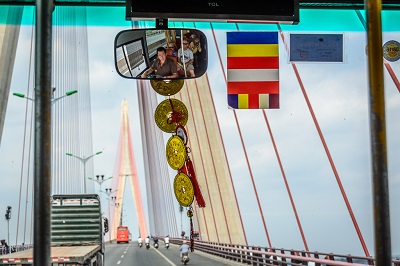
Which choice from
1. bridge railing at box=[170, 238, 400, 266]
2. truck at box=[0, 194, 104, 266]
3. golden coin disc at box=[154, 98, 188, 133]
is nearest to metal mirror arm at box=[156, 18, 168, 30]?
golden coin disc at box=[154, 98, 188, 133]

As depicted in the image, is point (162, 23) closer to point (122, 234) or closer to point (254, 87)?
point (254, 87)

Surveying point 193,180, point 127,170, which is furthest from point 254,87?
point 127,170

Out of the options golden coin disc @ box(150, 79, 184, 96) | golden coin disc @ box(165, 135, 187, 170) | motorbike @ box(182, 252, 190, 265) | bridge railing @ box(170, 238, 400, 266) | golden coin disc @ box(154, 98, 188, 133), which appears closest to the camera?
golden coin disc @ box(150, 79, 184, 96)

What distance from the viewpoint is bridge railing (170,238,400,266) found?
14.7 metres

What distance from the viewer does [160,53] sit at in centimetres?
518

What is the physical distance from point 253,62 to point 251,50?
0.15 metres

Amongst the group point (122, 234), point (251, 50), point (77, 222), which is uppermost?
point (122, 234)

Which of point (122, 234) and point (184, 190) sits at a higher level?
point (122, 234)

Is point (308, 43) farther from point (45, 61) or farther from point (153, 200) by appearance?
point (153, 200)

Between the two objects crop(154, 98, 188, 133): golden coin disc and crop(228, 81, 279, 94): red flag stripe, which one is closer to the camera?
crop(228, 81, 279, 94): red flag stripe

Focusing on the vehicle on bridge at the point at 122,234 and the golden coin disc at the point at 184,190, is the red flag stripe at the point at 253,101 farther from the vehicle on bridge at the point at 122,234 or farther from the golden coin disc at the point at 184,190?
the vehicle on bridge at the point at 122,234

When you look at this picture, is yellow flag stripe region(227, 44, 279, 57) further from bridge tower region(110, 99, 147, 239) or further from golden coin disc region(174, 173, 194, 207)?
bridge tower region(110, 99, 147, 239)

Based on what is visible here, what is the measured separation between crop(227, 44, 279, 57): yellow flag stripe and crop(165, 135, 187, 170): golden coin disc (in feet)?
6.49

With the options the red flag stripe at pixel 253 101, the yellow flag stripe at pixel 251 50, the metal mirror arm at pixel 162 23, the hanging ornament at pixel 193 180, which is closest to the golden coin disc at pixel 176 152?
the hanging ornament at pixel 193 180
